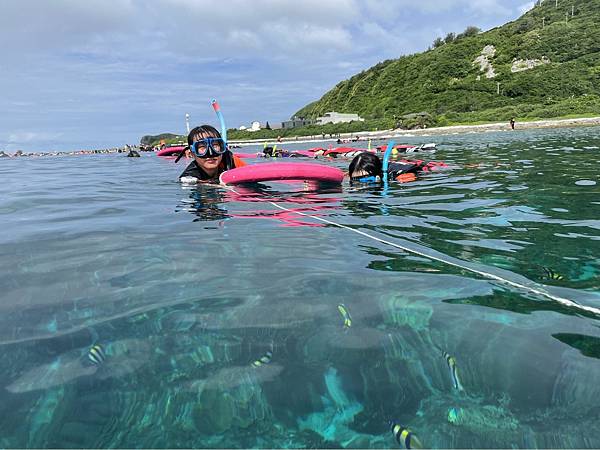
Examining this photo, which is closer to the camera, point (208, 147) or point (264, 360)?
point (264, 360)

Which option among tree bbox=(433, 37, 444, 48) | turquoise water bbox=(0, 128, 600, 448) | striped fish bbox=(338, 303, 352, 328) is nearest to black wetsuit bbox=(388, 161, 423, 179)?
turquoise water bbox=(0, 128, 600, 448)

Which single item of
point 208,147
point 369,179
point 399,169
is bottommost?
point 369,179

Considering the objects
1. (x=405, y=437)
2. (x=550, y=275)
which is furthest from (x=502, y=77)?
(x=405, y=437)

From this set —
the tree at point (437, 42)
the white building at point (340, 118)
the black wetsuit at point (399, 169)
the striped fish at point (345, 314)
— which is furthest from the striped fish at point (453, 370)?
the tree at point (437, 42)

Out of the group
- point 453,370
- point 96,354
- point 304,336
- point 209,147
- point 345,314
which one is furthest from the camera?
point 209,147

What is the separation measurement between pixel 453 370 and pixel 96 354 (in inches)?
64.8

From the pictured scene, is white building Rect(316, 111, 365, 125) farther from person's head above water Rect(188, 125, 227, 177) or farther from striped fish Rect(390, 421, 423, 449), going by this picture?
striped fish Rect(390, 421, 423, 449)

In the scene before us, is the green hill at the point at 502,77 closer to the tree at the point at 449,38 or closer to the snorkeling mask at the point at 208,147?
the tree at the point at 449,38

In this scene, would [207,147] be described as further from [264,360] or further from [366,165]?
[264,360]

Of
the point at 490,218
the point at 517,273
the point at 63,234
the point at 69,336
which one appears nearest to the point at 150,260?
the point at 69,336

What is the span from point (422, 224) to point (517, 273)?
5.48ft

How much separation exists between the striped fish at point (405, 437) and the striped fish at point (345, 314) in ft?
2.27

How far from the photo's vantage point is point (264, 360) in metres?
1.88

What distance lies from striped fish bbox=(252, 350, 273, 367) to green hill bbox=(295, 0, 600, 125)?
51814 mm
